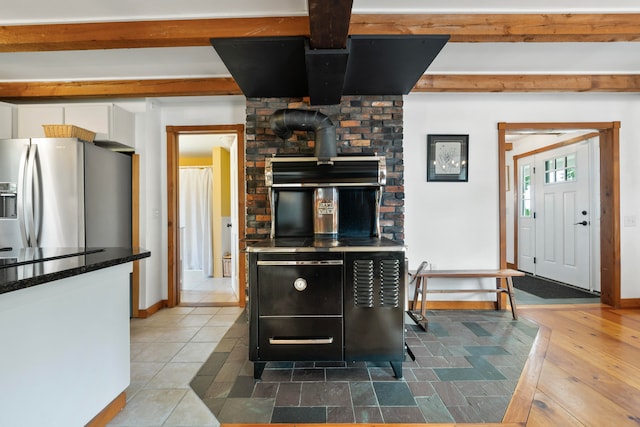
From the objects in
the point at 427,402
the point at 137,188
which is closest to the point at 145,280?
the point at 137,188

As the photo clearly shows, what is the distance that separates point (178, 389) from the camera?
6.12 ft

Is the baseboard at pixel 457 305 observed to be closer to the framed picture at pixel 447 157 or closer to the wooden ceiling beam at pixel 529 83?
the framed picture at pixel 447 157

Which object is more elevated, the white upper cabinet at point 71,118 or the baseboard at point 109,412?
the white upper cabinet at point 71,118

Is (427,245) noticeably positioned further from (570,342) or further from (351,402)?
(351,402)

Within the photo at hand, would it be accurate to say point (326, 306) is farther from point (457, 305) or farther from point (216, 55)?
point (216, 55)

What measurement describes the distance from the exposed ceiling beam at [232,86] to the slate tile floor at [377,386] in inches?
94.5

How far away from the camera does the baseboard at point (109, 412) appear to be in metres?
1.46

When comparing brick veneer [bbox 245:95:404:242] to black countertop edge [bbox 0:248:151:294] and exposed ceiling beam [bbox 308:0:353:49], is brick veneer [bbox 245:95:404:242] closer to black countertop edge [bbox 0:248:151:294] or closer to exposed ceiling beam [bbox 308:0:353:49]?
exposed ceiling beam [bbox 308:0:353:49]

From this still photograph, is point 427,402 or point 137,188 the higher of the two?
point 137,188

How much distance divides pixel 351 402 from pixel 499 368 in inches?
45.0

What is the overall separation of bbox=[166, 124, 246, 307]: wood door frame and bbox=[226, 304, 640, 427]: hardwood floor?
2.22 meters

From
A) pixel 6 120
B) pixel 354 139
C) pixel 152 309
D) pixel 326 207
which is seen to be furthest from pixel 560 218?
pixel 6 120

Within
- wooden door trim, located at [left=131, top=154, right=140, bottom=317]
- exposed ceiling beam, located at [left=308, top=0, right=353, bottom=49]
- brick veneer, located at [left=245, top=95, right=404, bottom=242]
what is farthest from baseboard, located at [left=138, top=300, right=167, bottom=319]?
exposed ceiling beam, located at [left=308, top=0, right=353, bottom=49]

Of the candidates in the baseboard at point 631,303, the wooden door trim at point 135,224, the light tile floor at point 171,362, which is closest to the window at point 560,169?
the baseboard at point 631,303
